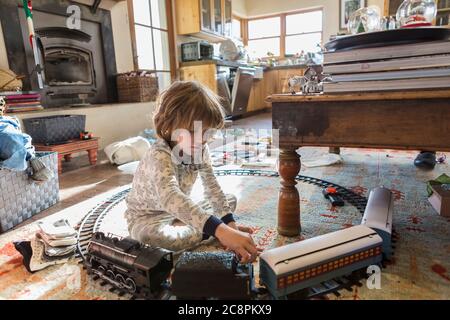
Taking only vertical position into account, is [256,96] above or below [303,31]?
below

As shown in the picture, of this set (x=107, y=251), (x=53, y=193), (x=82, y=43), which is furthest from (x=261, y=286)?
(x=82, y=43)

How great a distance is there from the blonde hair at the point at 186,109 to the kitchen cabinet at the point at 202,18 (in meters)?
3.30

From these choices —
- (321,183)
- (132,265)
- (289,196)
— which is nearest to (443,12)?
(321,183)

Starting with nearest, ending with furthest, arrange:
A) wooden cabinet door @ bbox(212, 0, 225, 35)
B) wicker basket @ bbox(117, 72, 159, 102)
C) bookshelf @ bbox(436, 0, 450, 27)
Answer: wicker basket @ bbox(117, 72, 159, 102)
bookshelf @ bbox(436, 0, 450, 27)
wooden cabinet door @ bbox(212, 0, 225, 35)

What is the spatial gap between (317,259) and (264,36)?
19.0ft

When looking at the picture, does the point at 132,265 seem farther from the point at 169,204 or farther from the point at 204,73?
the point at 204,73

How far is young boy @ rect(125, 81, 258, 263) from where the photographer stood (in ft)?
2.42

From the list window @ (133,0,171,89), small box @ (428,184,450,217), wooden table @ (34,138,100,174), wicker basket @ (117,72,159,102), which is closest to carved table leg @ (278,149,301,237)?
small box @ (428,184,450,217)

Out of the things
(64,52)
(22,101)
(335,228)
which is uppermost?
(64,52)

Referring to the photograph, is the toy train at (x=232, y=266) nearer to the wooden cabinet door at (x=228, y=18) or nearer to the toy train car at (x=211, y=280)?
the toy train car at (x=211, y=280)

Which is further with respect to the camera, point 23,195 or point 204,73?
point 204,73

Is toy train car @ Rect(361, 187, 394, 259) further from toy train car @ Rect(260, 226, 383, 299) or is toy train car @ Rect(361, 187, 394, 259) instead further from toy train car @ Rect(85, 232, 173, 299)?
toy train car @ Rect(85, 232, 173, 299)

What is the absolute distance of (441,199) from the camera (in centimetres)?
109

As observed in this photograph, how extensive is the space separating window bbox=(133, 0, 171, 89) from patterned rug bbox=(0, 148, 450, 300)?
7.61ft
